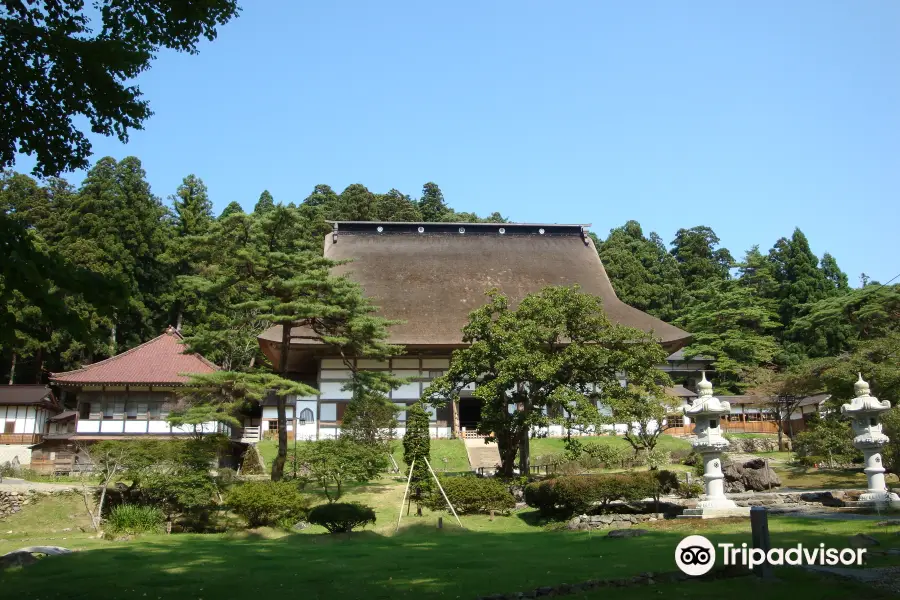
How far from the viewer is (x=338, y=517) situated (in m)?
13.3

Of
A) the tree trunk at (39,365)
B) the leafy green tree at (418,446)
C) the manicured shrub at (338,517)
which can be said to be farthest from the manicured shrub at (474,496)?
the tree trunk at (39,365)

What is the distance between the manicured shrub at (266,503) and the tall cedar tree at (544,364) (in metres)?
5.10

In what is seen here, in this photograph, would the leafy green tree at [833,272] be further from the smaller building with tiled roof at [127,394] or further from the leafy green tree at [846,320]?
the smaller building with tiled roof at [127,394]

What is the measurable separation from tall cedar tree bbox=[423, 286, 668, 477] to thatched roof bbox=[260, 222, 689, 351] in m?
8.30

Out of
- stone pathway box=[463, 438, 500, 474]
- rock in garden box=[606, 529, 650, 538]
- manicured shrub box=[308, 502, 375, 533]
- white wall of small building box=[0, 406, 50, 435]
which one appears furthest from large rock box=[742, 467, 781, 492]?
white wall of small building box=[0, 406, 50, 435]

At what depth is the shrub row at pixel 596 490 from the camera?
1426cm

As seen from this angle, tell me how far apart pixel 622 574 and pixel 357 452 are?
9720 millimetres

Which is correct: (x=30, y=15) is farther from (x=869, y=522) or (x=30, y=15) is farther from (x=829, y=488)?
(x=829, y=488)

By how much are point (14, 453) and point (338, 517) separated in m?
21.3

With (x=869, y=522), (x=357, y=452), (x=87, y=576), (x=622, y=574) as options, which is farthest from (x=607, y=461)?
(x=87, y=576)

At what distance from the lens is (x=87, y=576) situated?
26.1 feet

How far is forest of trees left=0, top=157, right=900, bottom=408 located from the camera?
21.5m

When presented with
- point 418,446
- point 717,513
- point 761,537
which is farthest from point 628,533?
point 418,446

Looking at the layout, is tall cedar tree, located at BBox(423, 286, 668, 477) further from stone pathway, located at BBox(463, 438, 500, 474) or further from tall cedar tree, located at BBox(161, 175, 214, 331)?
tall cedar tree, located at BBox(161, 175, 214, 331)
